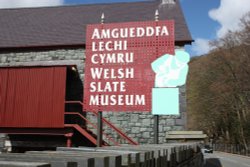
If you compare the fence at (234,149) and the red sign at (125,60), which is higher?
the red sign at (125,60)

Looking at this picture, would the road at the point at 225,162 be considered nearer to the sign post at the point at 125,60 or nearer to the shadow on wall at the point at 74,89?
the shadow on wall at the point at 74,89

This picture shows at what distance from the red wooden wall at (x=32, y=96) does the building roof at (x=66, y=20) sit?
2688mm

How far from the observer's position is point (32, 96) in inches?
710

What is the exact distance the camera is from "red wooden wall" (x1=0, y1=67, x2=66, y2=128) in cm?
1780

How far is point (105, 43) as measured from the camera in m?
10.2

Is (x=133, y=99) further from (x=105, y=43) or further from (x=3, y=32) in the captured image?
(x=3, y=32)

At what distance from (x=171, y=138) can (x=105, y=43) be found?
24.3 ft

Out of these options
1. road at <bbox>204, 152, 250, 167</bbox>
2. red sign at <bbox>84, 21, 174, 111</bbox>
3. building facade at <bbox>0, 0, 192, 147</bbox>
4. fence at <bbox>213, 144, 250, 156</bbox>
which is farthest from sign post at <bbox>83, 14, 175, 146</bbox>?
fence at <bbox>213, 144, 250, 156</bbox>

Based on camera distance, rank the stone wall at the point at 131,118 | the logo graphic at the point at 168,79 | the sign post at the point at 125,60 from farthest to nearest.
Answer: the stone wall at the point at 131,118 < the sign post at the point at 125,60 < the logo graphic at the point at 168,79

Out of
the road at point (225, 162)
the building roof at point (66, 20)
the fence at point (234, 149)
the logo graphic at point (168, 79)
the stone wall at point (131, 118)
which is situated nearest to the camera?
the logo graphic at point (168, 79)

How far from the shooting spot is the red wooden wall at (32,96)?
701 inches

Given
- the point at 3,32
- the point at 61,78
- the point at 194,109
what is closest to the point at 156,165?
the point at 61,78

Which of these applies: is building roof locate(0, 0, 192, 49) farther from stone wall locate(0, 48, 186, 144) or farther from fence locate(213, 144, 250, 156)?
fence locate(213, 144, 250, 156)

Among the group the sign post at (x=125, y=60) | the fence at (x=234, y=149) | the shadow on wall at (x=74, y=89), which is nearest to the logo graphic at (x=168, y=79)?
the sign post at (x=125, y=60)
